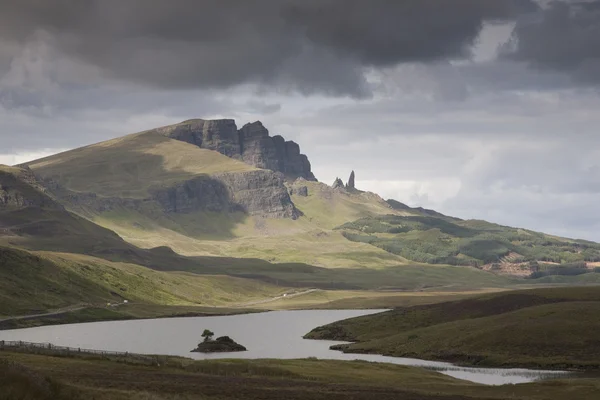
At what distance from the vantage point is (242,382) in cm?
9769

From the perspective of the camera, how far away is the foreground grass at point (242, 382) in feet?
235

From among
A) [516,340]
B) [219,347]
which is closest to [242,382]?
[516,340]

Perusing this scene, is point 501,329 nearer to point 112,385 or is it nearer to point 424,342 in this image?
point 424,342

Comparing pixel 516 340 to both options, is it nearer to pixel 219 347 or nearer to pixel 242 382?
pixel 219 347

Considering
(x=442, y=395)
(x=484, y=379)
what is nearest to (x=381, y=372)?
(x=484, y=379)

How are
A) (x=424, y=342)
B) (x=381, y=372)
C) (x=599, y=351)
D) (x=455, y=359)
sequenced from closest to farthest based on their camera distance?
(x=381, y=372) → (x=599, y=351) → (x=455, y=359) → (x=424, y=342)

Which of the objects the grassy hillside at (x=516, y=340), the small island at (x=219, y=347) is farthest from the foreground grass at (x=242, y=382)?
the small island at (x=219, y=347)

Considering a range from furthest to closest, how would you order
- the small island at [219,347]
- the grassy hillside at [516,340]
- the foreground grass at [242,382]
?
1. the small island at [219,347]
2. the grassy hillside at [516,340]
3. the foreground grass at [242,382]

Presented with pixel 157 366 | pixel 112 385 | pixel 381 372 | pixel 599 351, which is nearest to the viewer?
pixel 112 385

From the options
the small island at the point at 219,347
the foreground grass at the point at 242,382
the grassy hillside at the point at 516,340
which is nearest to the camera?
the foreground grass at the point at 242,382

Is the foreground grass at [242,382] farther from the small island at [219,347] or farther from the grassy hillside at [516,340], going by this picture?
the small island at [219,347]

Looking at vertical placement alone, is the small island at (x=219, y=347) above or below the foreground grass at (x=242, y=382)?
below

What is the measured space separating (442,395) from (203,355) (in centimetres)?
8588

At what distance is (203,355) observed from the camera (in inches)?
6924
